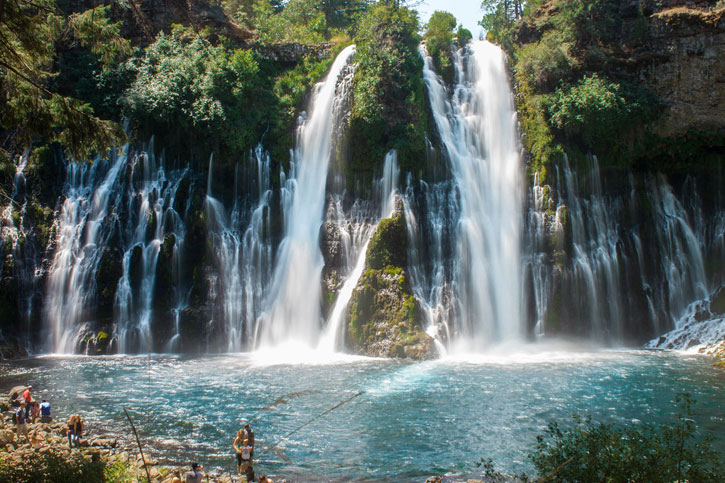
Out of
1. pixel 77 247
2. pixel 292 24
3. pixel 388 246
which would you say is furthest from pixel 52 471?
pixel 292 24

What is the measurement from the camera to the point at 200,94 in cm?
2956

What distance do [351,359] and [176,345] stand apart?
27.9 feet

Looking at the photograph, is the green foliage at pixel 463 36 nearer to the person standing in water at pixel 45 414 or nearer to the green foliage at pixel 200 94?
the green foliage at pixel 200 94

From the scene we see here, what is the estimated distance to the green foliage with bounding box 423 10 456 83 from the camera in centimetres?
3102

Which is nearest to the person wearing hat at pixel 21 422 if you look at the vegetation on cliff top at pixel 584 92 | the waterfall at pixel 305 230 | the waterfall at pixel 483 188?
the waterfall at pixel 305 230

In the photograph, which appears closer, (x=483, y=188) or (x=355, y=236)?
(x=355, y=236)

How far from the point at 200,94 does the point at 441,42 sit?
13909 millimetres

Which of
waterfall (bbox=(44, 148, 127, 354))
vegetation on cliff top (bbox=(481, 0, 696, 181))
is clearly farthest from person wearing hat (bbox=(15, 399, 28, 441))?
vegetation on cliff top (bbox=(481, 0, 696, 181))

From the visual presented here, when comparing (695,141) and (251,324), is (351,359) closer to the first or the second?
(251,324)

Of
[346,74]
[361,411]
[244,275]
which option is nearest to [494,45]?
[346,74]

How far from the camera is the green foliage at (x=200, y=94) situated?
2881cm

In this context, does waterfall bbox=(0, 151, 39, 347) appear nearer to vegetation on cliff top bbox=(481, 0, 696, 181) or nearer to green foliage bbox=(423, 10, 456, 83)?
green foliage bbox=(423, 10, 456, 83)

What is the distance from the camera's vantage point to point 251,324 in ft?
84.1

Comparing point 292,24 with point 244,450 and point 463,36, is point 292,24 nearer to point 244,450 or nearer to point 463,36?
point 463,36
